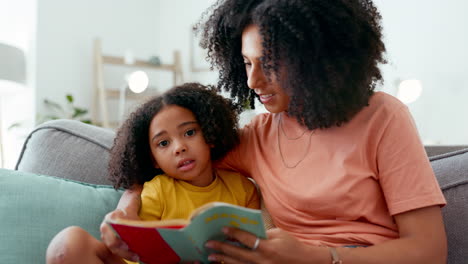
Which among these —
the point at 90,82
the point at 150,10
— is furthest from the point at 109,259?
the point at 150,10

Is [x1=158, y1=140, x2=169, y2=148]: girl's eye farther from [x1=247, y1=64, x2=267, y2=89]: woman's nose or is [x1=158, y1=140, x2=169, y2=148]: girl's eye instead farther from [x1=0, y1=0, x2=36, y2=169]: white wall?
[x1=0, y1=0, x2=36, y2=169]: white wall

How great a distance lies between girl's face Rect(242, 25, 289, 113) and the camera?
3.38ft

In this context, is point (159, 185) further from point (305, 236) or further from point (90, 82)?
point (90, 82)

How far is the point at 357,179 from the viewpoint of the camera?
3.16 feet

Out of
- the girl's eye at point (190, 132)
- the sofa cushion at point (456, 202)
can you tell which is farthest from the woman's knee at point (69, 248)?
the sofa cushion at point (456, 202)

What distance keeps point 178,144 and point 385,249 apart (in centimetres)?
54

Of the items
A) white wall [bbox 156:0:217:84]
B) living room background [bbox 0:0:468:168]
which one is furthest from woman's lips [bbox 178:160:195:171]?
white wall [bbox 156:0:217:84]

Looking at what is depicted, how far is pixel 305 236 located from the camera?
3.41 feet

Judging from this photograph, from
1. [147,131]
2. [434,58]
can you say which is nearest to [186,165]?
[147,131]

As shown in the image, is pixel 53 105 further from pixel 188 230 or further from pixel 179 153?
pixel 188 230

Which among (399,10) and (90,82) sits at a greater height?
(399,10)

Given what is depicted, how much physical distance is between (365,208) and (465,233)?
0.96ft

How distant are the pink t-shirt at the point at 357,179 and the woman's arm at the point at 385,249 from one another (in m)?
0.03

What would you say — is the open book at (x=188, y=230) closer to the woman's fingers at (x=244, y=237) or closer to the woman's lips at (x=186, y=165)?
the woman's fingers at (x=244, y=237)
